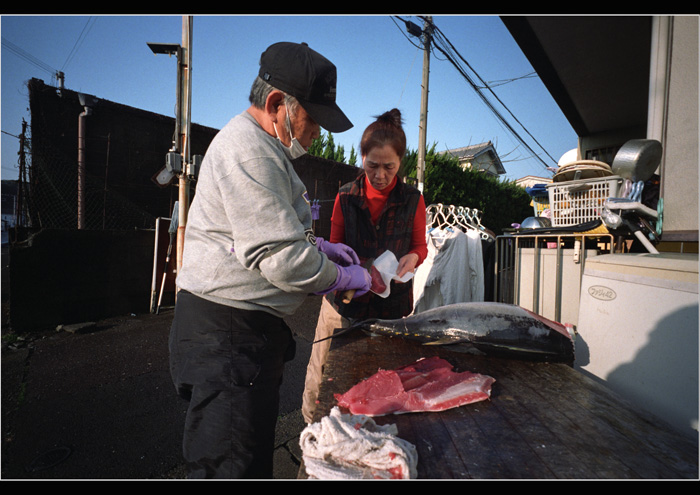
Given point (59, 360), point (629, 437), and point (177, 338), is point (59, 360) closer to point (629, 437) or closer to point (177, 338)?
point (177, 338)

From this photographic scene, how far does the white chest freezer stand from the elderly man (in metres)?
1.54

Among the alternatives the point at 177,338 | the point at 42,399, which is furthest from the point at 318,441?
the point at 42,399

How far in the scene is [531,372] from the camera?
161cm

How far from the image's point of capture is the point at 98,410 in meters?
3.01

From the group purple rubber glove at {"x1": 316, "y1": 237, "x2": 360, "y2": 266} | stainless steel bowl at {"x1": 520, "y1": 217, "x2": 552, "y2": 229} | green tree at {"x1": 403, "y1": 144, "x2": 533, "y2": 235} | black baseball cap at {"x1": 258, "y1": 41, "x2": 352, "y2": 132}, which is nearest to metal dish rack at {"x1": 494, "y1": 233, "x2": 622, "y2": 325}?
stainless steel bowl at {"x1": 520, "y1": 217, "x2": 552, "y2": 229}

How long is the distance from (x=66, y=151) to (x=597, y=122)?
35.6 feet

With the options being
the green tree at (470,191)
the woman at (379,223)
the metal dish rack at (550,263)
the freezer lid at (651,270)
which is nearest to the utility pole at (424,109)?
the green tree at (470,191)

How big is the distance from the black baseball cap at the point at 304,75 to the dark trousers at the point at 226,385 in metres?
0.87

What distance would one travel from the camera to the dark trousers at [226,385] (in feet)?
3.72

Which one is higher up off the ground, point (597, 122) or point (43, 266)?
point (597, 122)

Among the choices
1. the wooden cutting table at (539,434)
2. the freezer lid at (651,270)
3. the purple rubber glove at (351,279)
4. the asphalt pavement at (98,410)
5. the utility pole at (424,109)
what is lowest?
the asphalt pavement at (98,410)

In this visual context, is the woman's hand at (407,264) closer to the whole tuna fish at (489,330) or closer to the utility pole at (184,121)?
the whole tuna fish at (489,330)

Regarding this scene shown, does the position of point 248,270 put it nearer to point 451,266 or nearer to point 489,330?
point 489,330

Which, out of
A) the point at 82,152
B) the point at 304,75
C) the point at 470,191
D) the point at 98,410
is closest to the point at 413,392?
the point at 304,75
